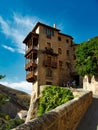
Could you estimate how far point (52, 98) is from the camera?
3244 centimetres

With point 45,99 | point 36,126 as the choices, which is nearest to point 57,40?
point 45,99

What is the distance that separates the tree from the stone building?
23.3ft

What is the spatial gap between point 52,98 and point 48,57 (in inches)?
656

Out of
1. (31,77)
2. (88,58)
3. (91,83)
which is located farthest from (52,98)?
(31,77)

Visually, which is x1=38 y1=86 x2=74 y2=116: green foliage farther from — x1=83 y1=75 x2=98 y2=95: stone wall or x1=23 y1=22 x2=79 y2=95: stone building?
x1=23 y1=22 x2=79 y2=95: stone building

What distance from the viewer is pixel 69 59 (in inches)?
2126

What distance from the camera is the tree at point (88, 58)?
128ft

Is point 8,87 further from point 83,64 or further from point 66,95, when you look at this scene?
point 66,95

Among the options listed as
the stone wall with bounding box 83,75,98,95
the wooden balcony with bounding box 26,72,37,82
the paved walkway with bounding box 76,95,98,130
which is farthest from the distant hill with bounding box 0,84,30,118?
the paved walkway with bounding box 76,95,98,130

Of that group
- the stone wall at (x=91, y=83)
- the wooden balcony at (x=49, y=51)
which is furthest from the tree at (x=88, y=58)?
the wooden balcony at (x=49, y=51)

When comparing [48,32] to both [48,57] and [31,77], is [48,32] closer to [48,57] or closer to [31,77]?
[48,57]

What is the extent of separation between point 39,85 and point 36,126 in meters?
39.5

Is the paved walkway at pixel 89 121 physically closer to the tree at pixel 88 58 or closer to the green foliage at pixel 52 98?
the green foliage at pixel 52 98

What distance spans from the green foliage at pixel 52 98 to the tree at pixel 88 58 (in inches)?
336
